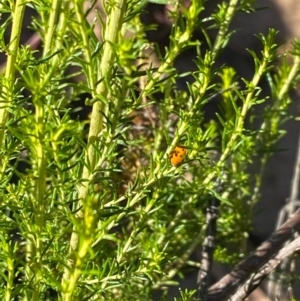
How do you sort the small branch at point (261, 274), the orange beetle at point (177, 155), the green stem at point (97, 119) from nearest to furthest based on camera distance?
the green stem at point (97, 119) → the orange beetle at point (177, 155) → the small branch at point (261, 274)

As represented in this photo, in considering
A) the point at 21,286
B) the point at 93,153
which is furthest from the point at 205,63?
the point at 21,286

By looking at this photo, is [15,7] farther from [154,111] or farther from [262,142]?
[154,111]

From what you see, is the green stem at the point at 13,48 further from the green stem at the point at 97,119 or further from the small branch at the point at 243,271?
the small branch at the point at 243,271

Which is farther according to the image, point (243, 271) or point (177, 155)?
point (243, 271)

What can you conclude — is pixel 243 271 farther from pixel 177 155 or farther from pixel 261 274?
pixel 177 155

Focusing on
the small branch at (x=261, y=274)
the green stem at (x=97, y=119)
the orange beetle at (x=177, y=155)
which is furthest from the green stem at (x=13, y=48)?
the small branch at (x=261, y=274)

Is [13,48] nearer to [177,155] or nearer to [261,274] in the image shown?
[177,155]

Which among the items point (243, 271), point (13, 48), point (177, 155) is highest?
point (13, 48)

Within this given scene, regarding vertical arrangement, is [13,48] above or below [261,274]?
above

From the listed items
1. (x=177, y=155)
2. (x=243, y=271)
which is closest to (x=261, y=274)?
(x=243, y=271)

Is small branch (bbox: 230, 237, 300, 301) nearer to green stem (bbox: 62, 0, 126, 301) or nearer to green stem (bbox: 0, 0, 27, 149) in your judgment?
green stem (bbox: 62, 0, 126, 301)
